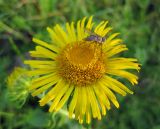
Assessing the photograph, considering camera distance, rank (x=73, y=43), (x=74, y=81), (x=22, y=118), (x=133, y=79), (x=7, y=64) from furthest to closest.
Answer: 1. (x=7, y=64)
2. (x=22, y=118)
3. (x=73, y=43)
4. (x=74, y=81)
5. (x=133, y=79)

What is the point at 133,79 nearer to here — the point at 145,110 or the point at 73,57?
the point at 73,57

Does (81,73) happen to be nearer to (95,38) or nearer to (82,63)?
(82,63)

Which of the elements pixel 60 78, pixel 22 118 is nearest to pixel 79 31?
pixel 60 78

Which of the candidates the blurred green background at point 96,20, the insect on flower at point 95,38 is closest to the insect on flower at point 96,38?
the insect on flower at point 95,38

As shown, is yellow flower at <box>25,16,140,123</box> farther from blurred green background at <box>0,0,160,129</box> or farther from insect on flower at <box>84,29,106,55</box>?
blurred green background at <box>0,0,160,129</box>

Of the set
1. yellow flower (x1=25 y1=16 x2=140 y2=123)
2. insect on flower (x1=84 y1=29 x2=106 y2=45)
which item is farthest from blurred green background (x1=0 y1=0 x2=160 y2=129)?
insect on flower (x1=84 y1=29 x2=106 y2=45)

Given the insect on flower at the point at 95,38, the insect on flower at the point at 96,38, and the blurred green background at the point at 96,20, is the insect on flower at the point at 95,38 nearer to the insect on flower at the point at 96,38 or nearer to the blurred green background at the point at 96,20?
the insect on flower at the point at 96,38

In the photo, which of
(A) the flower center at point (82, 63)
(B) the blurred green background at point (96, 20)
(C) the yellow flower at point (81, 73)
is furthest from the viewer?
(B) the blurred green background at point (96, 20)
